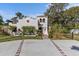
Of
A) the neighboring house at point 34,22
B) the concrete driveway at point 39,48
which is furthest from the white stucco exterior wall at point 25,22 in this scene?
the concrete driveway at point 39,48

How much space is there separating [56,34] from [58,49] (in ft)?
0.96

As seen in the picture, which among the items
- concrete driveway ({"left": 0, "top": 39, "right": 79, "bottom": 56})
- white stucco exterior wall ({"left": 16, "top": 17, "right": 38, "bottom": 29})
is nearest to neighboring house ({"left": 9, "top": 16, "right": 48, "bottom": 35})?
white stucco exterior wall ({"left": 16, "top": 17, "right": 38, "bottom": 29})

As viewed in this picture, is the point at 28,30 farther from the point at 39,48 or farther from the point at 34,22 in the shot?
the point at 39,48

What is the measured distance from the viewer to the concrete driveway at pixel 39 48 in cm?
362

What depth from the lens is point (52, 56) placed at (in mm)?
3562

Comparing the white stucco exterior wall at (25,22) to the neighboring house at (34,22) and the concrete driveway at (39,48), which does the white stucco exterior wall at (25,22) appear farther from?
the concrete driveway at (39,48)

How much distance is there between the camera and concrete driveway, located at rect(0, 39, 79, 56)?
362 cm

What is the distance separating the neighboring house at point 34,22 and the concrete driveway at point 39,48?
0.69 ft

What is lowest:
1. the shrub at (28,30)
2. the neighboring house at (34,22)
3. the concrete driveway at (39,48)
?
the concrete driveway at (39,48)

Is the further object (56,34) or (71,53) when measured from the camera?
(56,34)

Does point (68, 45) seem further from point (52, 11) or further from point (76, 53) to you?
point (52, 11)

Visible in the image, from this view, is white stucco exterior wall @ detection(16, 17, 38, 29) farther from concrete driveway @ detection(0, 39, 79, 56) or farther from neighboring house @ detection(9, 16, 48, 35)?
concrete driveway @ detection(0, 39, 79, 56)

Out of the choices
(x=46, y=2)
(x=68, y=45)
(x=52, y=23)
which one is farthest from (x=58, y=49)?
(x=46, y=2)

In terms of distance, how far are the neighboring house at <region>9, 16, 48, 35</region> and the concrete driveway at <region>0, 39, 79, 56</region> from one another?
0.21 metres
